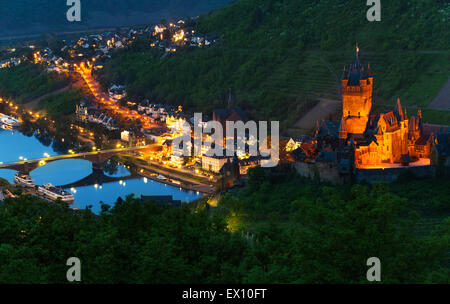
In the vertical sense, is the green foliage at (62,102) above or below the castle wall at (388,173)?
above

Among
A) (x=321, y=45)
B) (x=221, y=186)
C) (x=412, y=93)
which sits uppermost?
(x=321, y=45)

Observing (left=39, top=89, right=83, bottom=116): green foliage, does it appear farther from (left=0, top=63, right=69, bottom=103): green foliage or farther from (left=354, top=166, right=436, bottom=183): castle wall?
(left=354, top=166, right=436, bottom=183): castle wall

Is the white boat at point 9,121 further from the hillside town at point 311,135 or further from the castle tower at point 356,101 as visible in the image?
the castle tower at point 356,101

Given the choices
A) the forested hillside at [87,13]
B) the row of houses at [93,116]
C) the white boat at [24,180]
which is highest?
the forested hillside at [87,13]

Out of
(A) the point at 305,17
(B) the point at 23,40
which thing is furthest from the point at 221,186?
(B) the point at 23,40

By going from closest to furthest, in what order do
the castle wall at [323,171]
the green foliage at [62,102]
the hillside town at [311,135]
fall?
1. the castle wall at [323,171]
2. the hillside town at [311,135]
3. the green foliage at [62,102]

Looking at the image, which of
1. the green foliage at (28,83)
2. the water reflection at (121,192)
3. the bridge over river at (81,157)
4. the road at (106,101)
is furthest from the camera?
the green foliage at (28,83)

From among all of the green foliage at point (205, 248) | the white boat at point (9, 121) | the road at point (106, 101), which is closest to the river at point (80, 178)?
the road at point (106, 101)
